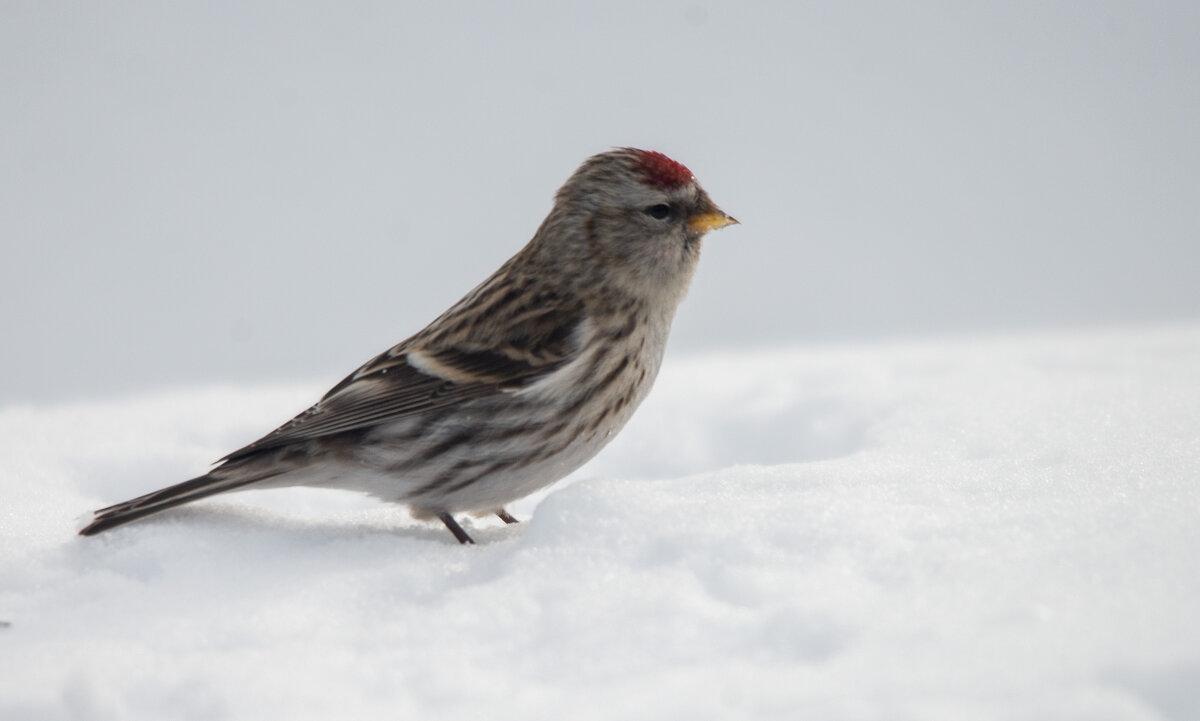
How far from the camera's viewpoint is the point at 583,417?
1922 mm

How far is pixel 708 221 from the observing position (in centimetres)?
209

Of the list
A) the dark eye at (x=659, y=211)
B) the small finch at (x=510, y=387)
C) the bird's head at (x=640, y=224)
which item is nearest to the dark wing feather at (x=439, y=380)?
the small finch at (x=510, y=387)

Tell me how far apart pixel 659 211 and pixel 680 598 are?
904 mm

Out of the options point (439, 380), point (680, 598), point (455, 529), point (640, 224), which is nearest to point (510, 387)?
point (439, 380)

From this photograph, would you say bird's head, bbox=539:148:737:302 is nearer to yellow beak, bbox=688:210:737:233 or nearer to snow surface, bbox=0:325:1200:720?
yellow beak, bbox=688:210:737:233

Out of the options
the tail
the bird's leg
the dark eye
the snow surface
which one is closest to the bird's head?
the dark eye

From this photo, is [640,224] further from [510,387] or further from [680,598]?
[680,598]

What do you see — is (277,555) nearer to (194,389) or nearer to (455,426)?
(455,426)

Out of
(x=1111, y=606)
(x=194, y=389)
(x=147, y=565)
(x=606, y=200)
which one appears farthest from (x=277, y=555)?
(x=194, y=389)

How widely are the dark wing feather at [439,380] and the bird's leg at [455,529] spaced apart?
21 cm

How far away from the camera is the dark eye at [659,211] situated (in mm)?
2076

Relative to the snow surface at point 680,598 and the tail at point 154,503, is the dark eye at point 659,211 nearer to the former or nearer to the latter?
the snow surface at point 680,598

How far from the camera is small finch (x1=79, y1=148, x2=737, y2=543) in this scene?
1.88m

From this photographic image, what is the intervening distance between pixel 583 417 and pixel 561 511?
0.28 metres
